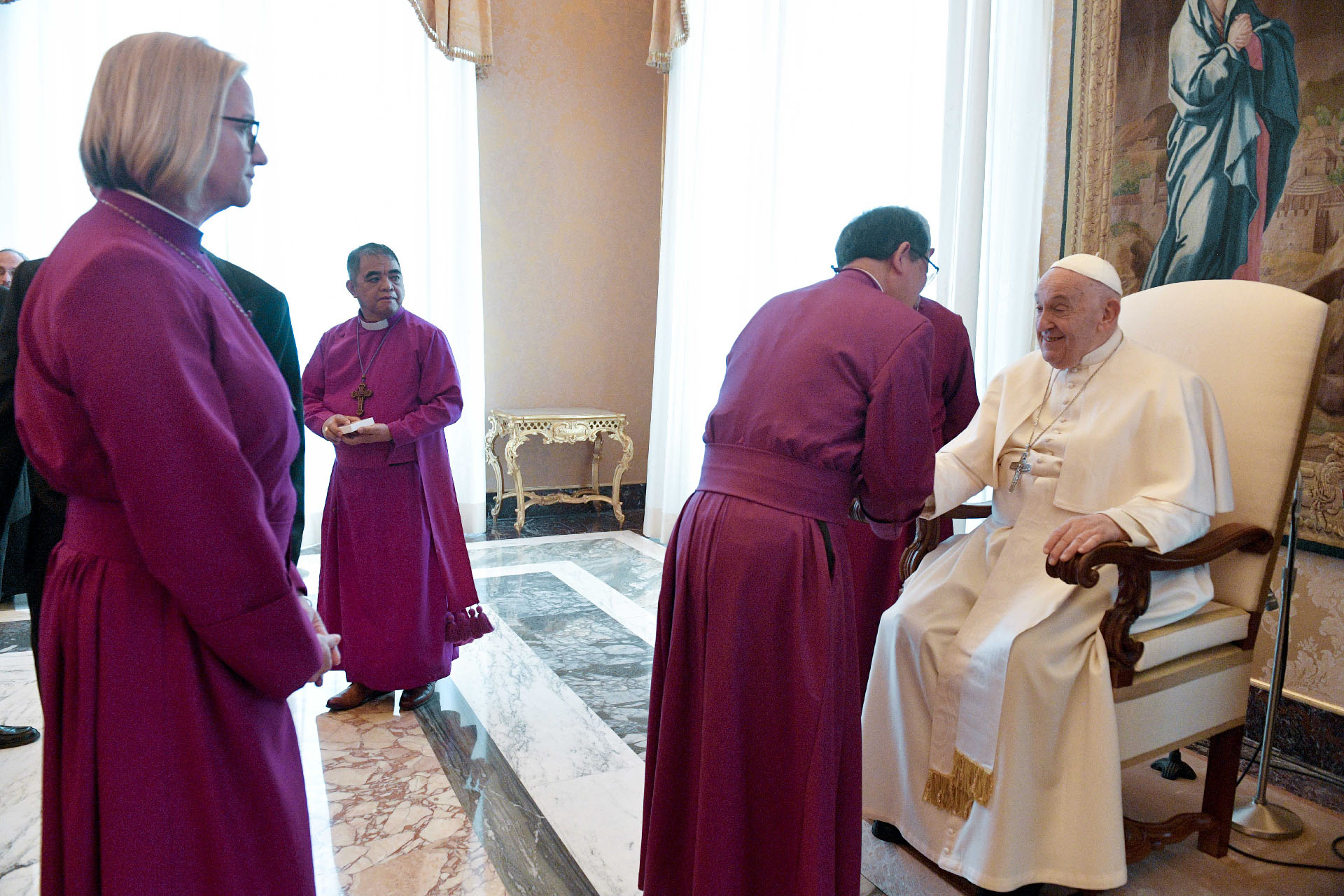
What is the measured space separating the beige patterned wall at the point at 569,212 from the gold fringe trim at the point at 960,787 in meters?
5.48

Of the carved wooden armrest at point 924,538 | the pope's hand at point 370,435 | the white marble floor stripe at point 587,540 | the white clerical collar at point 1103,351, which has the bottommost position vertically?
the white marble floor stripe at point 587,540

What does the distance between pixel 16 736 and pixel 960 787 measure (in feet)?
10.5

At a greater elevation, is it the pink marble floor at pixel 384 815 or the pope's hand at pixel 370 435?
the pope's hand at pixel 370 435

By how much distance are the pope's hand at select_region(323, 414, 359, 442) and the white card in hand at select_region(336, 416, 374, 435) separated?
13 millimetres

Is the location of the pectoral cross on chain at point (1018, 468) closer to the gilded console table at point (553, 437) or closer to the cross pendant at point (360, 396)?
the cross pendant at point (360, 396)

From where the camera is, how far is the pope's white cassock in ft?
7.04

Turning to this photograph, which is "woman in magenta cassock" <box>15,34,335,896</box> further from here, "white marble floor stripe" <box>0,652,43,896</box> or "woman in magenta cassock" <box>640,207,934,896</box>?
"woman in magenta cassock" <box>640,207,934,896</box>

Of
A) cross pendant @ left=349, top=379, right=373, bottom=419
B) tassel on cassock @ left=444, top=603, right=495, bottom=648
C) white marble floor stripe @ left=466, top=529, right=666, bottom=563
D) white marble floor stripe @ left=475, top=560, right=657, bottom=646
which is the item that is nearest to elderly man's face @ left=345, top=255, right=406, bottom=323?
cross pendant @ left=349, top=379, right=373, bottom=419

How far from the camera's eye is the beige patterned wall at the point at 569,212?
7.07 m

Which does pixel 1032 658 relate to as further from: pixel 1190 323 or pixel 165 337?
pixel 165 337

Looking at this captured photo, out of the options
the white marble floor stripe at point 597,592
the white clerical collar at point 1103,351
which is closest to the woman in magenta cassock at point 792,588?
the white clerical collar at point 1103,351

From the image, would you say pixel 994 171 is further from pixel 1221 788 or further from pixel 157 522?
pixel 157 522

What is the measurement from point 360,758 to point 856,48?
422cm

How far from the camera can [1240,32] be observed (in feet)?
9.48
